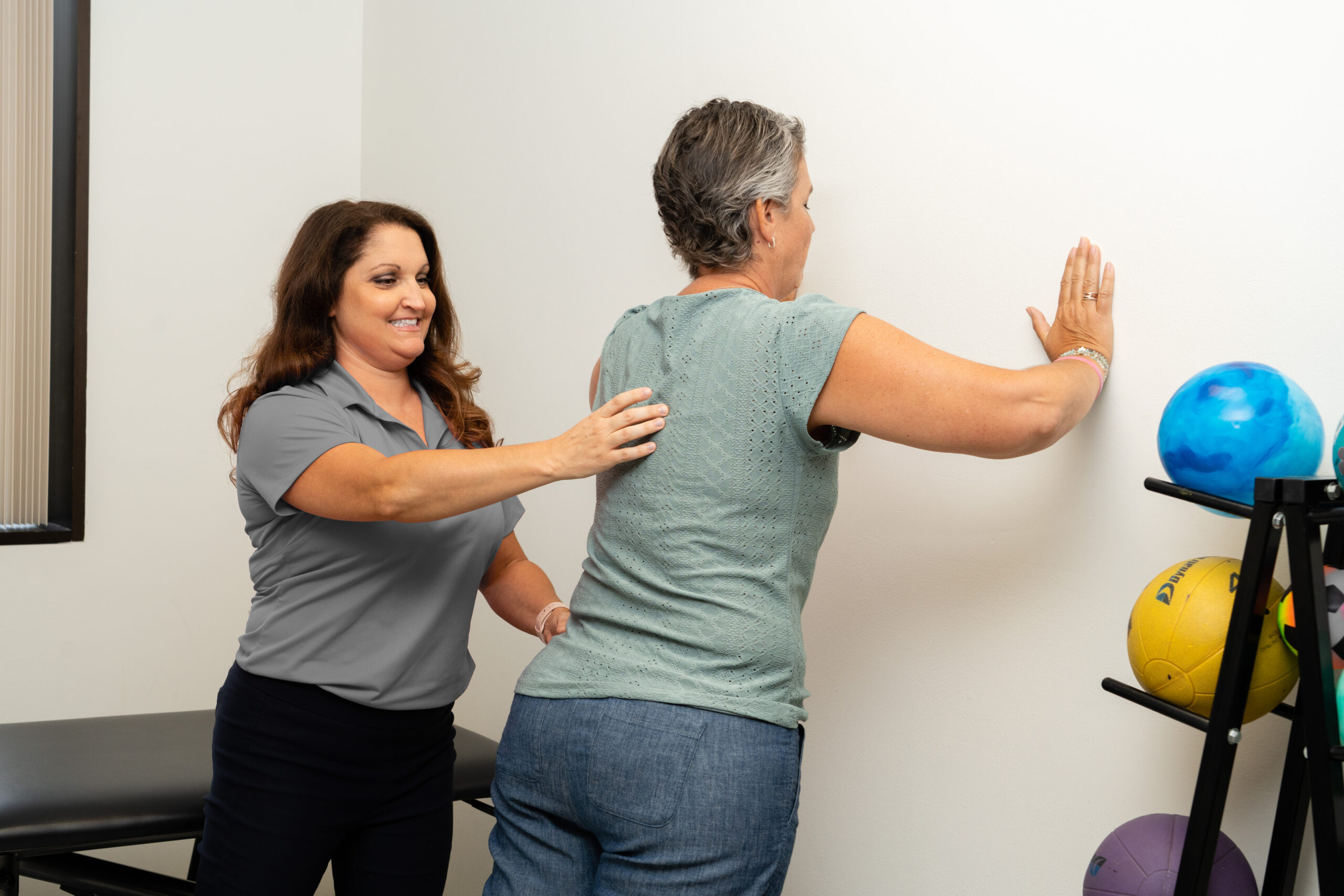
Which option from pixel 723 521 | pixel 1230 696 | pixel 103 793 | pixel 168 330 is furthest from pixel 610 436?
pixel 168 330

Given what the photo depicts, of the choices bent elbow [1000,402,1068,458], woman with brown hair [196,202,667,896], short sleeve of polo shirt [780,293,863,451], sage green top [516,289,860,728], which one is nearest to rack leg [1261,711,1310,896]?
bent elbow [1000,402,1068,458]

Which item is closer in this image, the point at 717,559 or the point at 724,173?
the point at 717,559

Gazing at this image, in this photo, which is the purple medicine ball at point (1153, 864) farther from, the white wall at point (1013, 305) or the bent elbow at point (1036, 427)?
the bent elbow at point (1036, 427)

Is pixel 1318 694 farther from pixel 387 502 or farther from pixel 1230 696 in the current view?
pixel 387 502

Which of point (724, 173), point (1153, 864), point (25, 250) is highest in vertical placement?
point (724, 173)

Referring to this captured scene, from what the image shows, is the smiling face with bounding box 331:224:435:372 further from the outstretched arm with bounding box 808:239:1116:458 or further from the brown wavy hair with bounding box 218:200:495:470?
the outstretched arm with bounding box 808:239:1116:458

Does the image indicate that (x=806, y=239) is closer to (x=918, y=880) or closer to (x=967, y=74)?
(x=967, y=74)

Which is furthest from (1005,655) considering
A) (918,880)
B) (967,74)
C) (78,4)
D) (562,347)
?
(78,4)

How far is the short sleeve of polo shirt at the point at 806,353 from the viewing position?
1.24m

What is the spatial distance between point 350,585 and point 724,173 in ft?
2.89

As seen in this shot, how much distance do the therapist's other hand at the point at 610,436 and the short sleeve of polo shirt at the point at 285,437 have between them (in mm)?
396

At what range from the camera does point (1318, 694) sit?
111 centimetres

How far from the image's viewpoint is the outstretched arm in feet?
4.02

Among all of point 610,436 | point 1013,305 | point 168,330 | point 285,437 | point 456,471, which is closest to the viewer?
point 610,436
